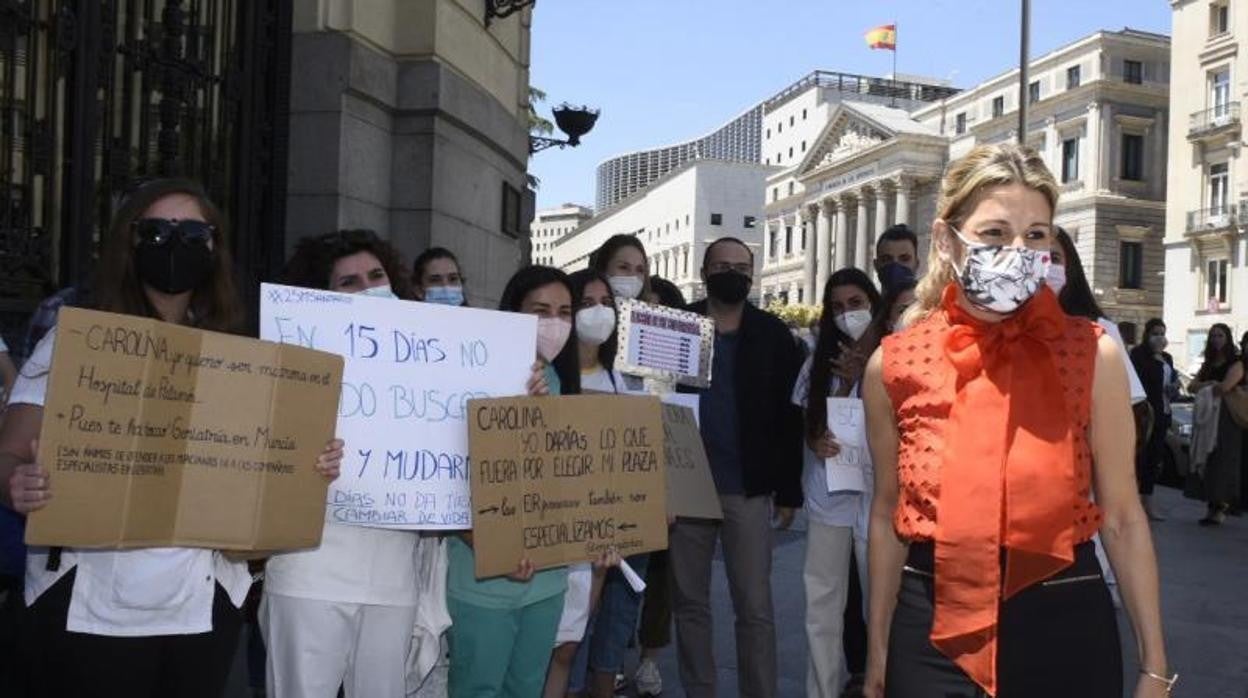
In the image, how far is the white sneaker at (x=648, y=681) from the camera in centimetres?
612

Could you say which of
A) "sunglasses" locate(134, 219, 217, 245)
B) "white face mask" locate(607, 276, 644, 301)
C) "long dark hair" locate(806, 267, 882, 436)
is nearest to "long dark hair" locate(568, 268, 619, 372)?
"white face mask" locate(607, 276, 644, 301)

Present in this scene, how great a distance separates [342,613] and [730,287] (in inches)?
105

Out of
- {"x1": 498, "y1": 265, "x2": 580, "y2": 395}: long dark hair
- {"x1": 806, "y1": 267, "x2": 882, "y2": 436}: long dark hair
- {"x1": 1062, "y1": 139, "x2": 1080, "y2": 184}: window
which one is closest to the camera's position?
{"x1": 498, "y1": 265, "x2": 580, "y2": 395}: long dark hair

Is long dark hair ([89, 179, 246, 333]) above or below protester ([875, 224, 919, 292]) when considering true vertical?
below

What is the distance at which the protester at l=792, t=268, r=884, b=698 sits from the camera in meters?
5.24

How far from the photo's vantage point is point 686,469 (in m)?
4.86

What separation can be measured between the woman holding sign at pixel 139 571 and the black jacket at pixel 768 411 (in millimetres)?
2578

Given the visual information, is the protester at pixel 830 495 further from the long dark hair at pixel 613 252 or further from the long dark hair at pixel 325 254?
the long dark hair at pixel 325 254

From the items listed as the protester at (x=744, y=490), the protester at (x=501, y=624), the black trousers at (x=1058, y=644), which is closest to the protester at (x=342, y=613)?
the protester at (x=501, y=624)

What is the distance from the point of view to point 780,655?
22.0ft

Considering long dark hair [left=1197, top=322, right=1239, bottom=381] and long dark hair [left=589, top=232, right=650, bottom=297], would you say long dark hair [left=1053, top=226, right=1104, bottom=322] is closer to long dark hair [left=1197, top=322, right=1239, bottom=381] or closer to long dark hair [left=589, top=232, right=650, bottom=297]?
long dark hair [left=589, top=232, right=650, bottom=297]

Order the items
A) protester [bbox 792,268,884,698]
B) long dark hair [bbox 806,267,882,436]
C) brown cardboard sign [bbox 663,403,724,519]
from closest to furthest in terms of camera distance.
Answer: brown cardboard sign [bbox 663,403,724,519], protester [bbox 792,268,884,698], long dark hair [bbox 806,267,882,436]

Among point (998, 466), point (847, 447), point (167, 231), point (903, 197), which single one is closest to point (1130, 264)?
point (903, 197)

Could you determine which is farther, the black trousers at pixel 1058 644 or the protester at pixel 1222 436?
the protester at pixel 1222 436
